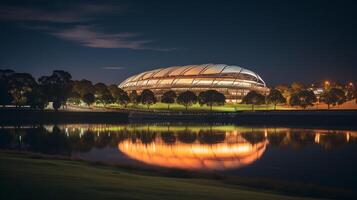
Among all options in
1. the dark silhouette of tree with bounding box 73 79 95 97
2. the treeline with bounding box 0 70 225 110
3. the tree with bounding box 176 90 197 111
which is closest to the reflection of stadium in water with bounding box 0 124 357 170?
the treeline with bounding box 0 70 225 110

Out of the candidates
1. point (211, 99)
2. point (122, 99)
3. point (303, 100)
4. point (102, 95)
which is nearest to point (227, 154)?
point (211, 99)

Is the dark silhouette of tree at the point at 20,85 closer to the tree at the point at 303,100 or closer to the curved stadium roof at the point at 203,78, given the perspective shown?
the curved stadium roof at the point at 203,78

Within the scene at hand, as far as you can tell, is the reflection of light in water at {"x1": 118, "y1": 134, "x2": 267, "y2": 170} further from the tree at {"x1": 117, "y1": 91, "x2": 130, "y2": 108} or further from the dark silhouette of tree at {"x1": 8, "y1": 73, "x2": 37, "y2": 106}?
the tree at {"x1": 117, "y1": 91, "x2": 130, "y2": 108}

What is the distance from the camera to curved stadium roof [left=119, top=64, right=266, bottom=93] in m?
152

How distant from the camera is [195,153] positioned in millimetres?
38344

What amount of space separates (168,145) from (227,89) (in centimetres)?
10597

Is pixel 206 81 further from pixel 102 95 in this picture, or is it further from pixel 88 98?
pixel 88 98

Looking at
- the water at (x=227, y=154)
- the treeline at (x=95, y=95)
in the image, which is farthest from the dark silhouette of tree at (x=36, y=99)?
the water at (x=227, y=154)

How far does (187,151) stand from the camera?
131 ft

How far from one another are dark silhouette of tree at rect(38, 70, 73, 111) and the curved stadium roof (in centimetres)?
4786

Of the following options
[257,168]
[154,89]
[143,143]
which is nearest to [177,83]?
[154,89]

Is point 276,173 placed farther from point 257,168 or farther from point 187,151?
point 187,151

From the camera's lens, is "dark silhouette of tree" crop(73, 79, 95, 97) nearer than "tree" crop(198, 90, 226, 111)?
No

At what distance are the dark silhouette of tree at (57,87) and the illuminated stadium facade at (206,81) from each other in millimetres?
45599
